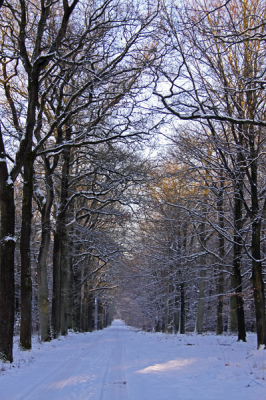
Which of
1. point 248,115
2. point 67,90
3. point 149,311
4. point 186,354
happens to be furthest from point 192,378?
point 149,311

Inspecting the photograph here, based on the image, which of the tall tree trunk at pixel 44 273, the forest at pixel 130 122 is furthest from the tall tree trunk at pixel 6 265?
the tall tree trunk at pixel 44 273

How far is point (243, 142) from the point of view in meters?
12.7

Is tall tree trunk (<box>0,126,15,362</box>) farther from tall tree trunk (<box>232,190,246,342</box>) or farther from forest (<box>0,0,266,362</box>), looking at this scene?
tall tree trunk (<box>232,190,246,342</box>)

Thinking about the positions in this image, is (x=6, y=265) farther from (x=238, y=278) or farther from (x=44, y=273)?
(x=238, y=278)

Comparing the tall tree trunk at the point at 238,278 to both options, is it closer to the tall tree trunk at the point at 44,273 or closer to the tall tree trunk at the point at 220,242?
the tall tree trunk at the point at 220,242

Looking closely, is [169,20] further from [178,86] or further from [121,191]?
[121,191]

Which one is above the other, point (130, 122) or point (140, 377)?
point (130, 122)

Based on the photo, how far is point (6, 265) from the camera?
910cm

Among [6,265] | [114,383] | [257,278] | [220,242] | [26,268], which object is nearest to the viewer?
[114,383]

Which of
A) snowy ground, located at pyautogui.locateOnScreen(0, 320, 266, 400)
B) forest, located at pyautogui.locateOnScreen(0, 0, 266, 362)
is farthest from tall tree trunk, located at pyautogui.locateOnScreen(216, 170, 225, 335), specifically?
snowy ground, located at pyautogui.locateOnScreen(0, 320, 266, 400)

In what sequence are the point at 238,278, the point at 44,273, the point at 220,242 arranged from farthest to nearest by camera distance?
the point at 220,242
the point at 44,273
the point at 238,278

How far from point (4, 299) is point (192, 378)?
16.1 feet

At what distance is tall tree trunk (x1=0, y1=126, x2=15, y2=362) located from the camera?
29.2 feet

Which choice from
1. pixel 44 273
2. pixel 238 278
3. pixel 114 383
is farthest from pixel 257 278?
pixel 44 273
